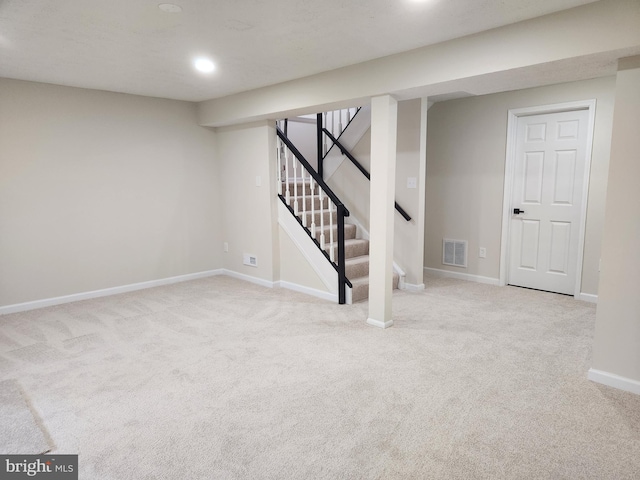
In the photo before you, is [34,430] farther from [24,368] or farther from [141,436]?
[24,368]

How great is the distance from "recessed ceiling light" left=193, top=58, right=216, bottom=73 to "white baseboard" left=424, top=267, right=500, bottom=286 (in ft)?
11.3

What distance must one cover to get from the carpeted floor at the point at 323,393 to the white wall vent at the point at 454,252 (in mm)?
1108

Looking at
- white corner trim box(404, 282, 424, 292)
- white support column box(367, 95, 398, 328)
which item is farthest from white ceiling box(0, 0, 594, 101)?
white corner trim box(404, 282, 424, 292)

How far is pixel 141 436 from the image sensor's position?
6.64 ft

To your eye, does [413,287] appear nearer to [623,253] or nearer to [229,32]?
[623,253]

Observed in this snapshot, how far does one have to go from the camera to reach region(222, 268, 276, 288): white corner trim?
478 cm

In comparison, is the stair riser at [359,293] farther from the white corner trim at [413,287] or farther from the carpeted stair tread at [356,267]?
the white corner trim at [413,287]

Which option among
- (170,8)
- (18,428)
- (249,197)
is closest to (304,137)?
(249,197)

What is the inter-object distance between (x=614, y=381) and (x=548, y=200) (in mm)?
2311

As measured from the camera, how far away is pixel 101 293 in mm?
4438

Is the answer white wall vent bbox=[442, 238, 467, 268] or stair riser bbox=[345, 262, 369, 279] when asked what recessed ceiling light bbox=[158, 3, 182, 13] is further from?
white wall vent bbox=[442, 238, 467, 268]

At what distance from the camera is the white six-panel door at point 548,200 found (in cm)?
410

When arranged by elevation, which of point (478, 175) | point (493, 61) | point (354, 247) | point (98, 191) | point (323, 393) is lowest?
point (323, 393)

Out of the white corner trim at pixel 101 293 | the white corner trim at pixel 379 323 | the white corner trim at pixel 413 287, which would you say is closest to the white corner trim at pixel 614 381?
the white corner trim at pixel 379 323
